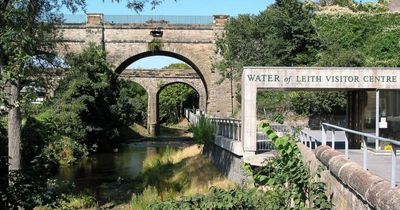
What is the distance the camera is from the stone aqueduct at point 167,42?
45750 mm

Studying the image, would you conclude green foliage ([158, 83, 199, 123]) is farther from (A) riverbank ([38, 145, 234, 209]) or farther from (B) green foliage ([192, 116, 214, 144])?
(B) green foliage ([192, 116, 214, 144])

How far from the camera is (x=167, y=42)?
46.8 metres

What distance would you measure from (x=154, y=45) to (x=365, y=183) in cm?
4105

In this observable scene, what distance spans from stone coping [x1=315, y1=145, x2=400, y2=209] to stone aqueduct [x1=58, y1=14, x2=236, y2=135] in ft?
123

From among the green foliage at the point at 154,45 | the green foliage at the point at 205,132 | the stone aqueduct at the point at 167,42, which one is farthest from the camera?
the green foliage at the point at 154,45

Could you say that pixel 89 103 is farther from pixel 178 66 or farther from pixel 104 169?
pixel 178 66

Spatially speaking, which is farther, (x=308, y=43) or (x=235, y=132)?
(x=308, y=43)

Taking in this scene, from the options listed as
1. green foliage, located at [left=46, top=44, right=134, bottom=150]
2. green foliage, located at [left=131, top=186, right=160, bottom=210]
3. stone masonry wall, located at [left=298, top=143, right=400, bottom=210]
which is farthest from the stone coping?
green foliage, located at [left=46, top=44, right=134, bottom=150]

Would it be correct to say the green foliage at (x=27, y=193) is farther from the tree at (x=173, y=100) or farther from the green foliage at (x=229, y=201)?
the tree at (x=173, y=100)

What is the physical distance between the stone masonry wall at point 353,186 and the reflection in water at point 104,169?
1698 cm

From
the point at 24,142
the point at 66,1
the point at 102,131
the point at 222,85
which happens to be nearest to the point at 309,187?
the point at 66,1

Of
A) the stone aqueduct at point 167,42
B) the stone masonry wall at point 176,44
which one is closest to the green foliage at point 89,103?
the stone aqueduct at point 167,42

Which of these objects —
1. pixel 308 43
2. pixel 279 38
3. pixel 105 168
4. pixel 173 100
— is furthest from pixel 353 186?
pixel 173 100

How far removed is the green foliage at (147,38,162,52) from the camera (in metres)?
46.6
